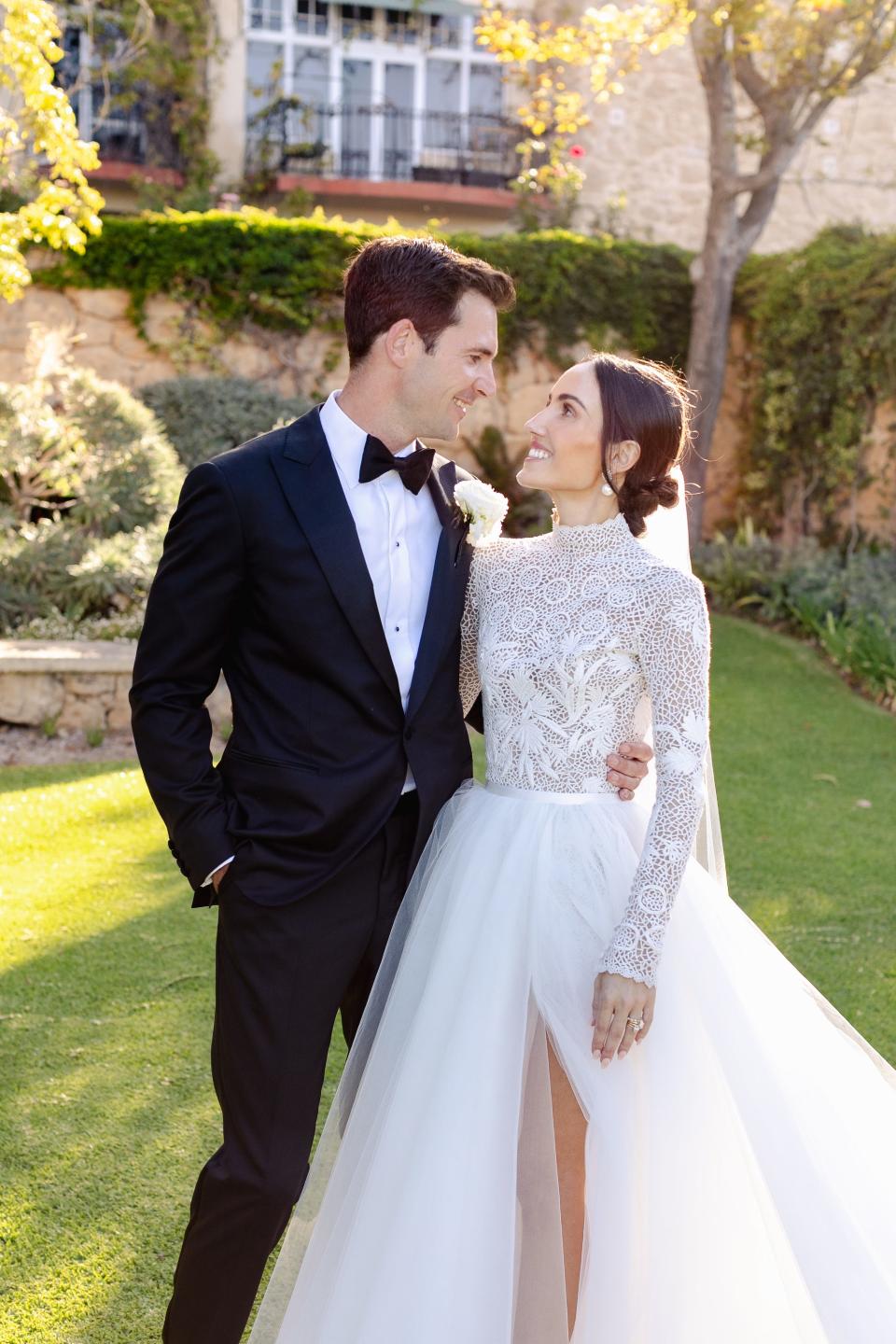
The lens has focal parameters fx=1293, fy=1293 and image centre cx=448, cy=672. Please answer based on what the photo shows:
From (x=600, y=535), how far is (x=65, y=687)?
5.20m

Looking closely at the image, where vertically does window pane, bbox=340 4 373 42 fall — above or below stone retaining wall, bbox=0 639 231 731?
above

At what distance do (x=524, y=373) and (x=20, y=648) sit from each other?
22.1 ft

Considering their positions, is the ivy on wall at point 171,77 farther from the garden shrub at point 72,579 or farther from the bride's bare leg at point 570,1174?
the bride's bare leg at point 570,1174

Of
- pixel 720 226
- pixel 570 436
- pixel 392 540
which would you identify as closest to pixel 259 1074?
pixel 392 540

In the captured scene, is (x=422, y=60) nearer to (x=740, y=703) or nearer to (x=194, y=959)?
(x=740, y=703)

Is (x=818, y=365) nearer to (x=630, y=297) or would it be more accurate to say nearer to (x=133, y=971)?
(x=630, y=297)

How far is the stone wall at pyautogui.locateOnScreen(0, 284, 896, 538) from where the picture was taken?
456 inches

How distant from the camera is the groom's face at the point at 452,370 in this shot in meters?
2.38

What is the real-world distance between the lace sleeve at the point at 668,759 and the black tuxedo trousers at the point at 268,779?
0.42 meters

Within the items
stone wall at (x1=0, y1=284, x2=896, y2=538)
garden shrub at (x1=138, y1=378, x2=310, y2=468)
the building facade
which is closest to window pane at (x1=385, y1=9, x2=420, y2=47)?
the building facade

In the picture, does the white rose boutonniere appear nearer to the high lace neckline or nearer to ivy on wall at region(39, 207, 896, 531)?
the high lace neckline

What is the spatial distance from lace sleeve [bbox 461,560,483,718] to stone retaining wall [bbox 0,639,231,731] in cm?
A: 451

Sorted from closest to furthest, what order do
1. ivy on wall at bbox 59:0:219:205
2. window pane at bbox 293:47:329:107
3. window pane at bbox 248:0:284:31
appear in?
ivy on wall at bbox 59:0:219:205 < window pane at bbox 248:0:284:31 < window pane at bbox 293:47:329:107

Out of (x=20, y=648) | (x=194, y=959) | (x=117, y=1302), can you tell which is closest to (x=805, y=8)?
(x=20, y=648)
